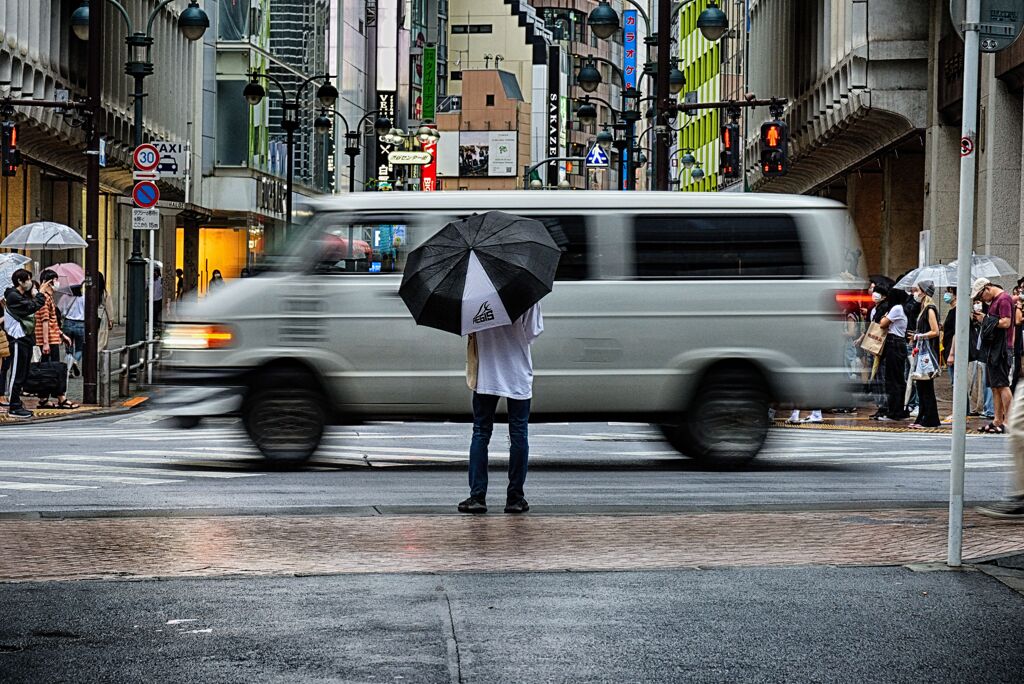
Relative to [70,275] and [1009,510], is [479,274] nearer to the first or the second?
[1009,510]

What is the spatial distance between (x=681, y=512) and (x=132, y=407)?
16056mm

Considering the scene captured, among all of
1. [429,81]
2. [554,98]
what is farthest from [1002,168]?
[554,98]

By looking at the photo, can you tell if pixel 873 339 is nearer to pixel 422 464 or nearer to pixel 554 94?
pixel 422 464

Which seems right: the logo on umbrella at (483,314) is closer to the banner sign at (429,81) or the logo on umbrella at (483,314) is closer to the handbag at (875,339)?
the handbag at (875,339)

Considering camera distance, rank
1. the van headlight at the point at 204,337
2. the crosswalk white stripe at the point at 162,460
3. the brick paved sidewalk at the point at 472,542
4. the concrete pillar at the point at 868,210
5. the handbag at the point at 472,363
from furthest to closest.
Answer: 1. the concrete pillar at the point at 868,210
2. the crosswalk white stripe at the point at 162,460
3. the van headlight at the point at 204,337
4. the handbag at the point at 472,363
5. the brick paved sidewalk at the point at 472,542

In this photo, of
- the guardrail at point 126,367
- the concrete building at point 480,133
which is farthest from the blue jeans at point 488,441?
the concrete building at point 480,133

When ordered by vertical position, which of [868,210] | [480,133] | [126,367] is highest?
[480,133]

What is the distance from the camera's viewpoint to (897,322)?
24484 mm

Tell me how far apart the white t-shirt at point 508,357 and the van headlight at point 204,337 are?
4214mm

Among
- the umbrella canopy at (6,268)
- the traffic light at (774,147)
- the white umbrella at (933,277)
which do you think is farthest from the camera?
the traffic light at (774,147)

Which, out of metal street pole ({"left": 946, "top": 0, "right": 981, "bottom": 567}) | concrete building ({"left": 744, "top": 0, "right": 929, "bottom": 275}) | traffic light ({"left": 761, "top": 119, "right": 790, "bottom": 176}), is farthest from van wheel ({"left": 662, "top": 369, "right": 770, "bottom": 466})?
concrete building ({"left": 744, "top": 0, "right": 929, "bottom": 275})

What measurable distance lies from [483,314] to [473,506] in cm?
123

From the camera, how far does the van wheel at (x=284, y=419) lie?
51.2ft

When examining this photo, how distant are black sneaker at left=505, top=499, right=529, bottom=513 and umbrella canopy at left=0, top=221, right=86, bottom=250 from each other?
20.4 m
